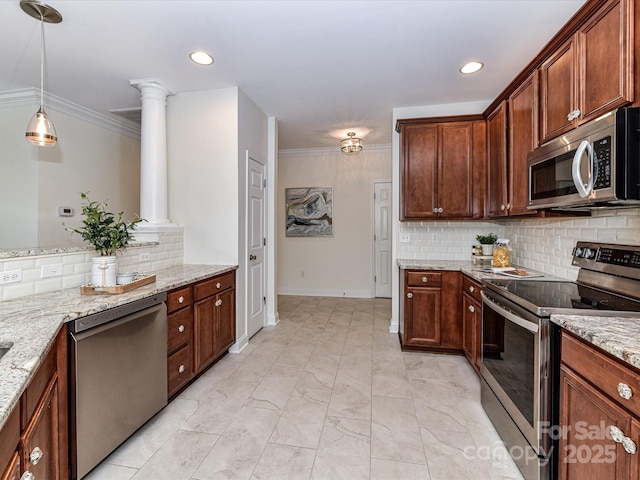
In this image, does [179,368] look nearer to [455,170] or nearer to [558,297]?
[558,297]

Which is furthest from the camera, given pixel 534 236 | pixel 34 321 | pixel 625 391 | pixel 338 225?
pixel 338 225

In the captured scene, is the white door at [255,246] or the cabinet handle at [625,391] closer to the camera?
the cabinet handle at [625,391]

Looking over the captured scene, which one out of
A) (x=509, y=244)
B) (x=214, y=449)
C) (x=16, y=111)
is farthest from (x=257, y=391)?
(x=16, y=111)

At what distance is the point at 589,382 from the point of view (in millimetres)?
1164

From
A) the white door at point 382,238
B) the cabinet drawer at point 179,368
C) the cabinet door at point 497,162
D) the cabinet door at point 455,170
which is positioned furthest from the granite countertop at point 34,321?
the white door at point 382,238

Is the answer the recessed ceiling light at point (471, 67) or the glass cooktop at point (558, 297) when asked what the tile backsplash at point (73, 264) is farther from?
the recessed ceiling light at point (471, 67)

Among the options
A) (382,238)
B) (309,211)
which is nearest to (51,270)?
(309,211)

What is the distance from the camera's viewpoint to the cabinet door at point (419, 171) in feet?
10.9

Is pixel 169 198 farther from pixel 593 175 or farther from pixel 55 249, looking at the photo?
pixel 593 175

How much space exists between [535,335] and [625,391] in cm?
45

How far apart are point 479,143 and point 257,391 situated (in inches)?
122

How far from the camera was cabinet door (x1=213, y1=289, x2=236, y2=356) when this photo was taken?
2775 millimetres

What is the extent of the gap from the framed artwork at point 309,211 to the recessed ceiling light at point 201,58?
3238 millimetres

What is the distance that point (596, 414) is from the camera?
3.67ft
